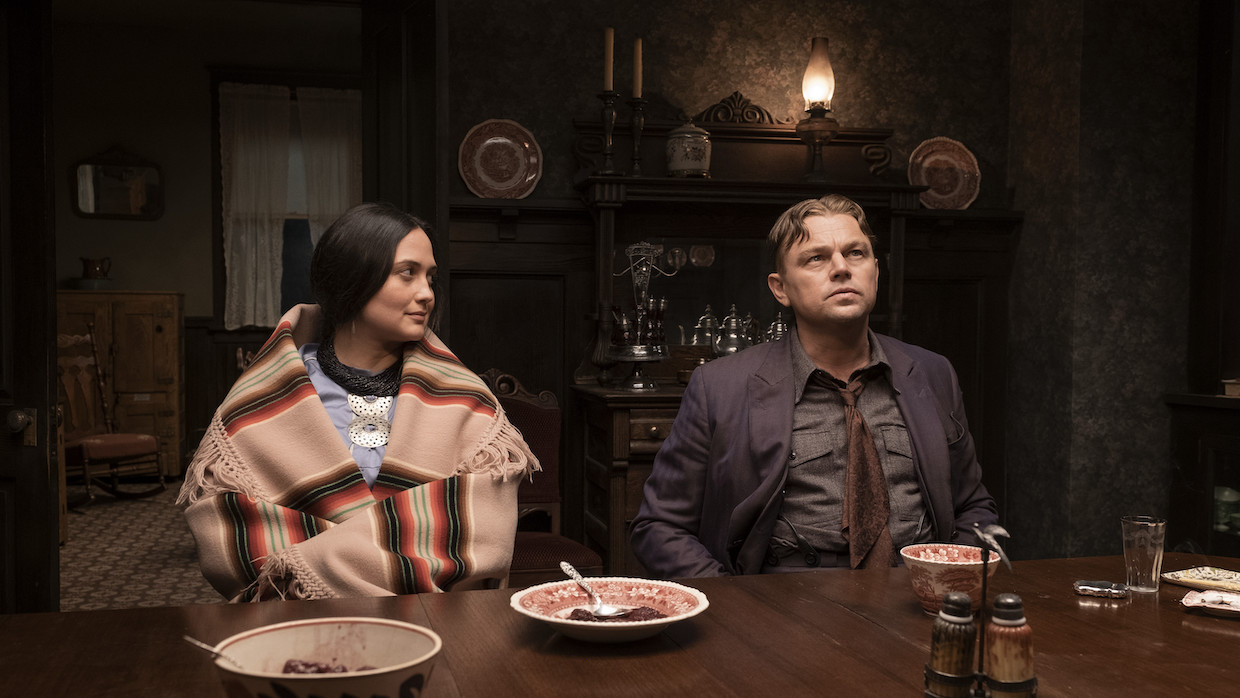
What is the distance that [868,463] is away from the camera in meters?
2.14

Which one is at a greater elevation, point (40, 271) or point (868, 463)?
point (40, 271)

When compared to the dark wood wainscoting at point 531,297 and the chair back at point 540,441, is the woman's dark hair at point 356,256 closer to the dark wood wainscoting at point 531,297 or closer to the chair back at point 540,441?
the chair back at point 540,441

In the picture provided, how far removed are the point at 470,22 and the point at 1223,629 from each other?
368 centimetres

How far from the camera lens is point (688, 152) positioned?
429 centimetres

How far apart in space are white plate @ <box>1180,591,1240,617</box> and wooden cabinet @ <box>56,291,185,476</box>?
7709 millimetres

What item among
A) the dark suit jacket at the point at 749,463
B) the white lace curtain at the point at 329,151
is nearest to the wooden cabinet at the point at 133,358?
the white lace curtain at the point at 329,151

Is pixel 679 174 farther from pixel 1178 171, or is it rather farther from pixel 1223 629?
pixel 1223 629

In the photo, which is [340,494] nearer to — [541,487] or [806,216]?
[806,216]

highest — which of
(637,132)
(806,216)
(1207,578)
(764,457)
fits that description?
(637,132)

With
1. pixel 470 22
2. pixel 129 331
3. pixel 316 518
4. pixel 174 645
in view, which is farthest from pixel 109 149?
pixel 174 645

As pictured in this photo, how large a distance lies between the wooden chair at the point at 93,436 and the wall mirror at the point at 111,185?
1.15m

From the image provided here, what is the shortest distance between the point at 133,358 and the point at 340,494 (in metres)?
6.69

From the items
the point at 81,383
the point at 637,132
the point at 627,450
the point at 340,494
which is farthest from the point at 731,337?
the point at 81,383

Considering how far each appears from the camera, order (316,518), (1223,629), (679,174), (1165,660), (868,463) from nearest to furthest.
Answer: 1. (1165,660)
2. (1223,629)
3. (316,518)
4. (868,463)
5. (679,174)
